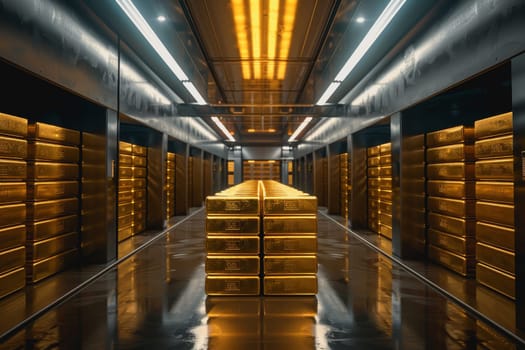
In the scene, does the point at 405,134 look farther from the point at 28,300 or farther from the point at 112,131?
the point at 28,300

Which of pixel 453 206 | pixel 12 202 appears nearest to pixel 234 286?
pixel 12 202

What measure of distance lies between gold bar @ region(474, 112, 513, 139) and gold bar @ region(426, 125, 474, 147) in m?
0.33

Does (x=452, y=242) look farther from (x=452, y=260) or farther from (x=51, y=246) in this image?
(x=51, y=246)

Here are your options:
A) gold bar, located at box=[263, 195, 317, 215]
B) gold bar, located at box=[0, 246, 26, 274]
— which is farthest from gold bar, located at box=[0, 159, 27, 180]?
gold bar, located at box=[263, 195, 317, 215]

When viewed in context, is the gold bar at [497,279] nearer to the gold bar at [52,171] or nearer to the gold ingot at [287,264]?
the gold ingot at [287,264]

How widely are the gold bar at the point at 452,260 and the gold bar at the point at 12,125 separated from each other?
6638 millimetres

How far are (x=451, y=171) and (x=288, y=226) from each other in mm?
3021

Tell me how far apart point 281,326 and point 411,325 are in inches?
53.1

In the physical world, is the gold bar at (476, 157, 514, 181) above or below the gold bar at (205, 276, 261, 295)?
above

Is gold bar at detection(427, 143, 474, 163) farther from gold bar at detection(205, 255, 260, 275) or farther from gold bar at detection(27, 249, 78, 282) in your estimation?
gold bar at detection(27, 249, 78, 282)

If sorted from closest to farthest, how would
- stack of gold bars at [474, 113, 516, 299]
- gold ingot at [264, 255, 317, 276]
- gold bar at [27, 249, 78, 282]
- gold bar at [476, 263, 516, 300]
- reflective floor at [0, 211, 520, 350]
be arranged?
reflective floor at [0, 211, 520, 350], gold bar at [476, 263, 516, 300], stack of gold bars at [474, 113, 516, 299], gold ingot at [264, 255, 317, 276], gold bar at [27, 249, 78, 282]

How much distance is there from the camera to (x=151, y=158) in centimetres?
929

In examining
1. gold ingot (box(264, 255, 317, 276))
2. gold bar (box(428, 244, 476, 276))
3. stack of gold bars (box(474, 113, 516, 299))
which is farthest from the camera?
gold bar (box(428, 244, 476, 276))

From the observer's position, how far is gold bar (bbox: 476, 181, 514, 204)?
4209mm
